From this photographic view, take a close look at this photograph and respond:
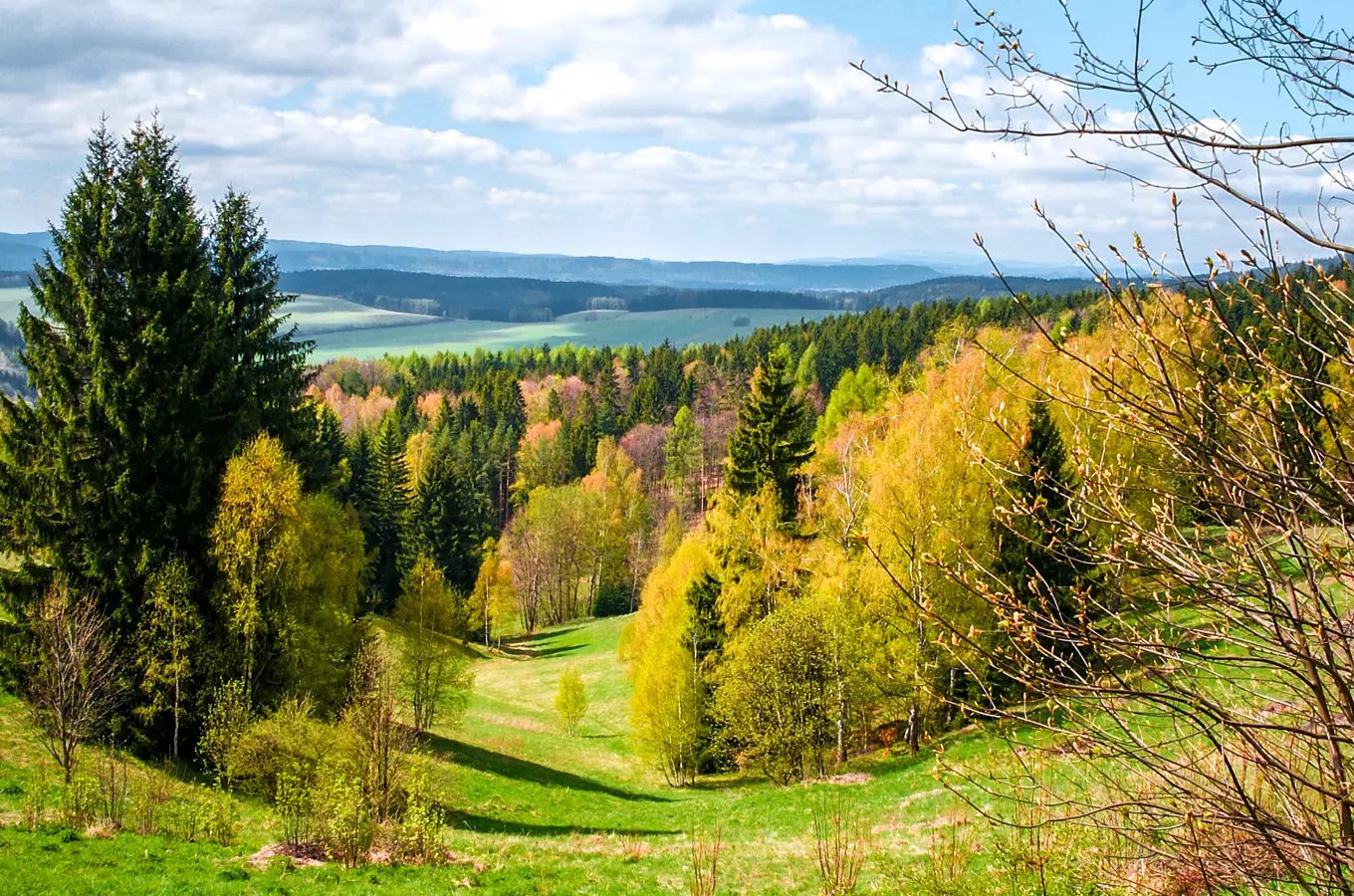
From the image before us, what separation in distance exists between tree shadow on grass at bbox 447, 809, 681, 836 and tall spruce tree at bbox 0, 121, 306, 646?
7.75m

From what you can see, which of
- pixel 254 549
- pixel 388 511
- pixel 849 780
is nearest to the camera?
pixel 254 549

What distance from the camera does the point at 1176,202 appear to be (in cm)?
345

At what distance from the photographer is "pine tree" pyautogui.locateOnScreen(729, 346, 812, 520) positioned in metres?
29.1

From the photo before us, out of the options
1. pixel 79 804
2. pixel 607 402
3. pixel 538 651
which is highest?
pixel 607 402

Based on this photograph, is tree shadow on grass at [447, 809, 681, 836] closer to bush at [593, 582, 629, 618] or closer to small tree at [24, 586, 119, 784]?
small tree at [24, 586, 119, 784]

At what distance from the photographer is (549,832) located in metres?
19.8

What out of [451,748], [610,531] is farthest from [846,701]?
[610,531]

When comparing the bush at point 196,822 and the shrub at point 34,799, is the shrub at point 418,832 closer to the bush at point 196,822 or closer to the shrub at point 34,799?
the bush at point 196,822

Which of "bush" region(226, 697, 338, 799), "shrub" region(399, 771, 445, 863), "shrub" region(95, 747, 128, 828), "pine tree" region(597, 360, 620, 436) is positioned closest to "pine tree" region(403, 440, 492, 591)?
"pine tree" region(597, 360, 620, 436)

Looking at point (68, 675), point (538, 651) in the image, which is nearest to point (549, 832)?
point (68, 675)

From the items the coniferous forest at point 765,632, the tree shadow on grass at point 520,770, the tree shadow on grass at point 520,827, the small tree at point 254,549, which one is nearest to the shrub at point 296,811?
the coniferous forest at point 765,632

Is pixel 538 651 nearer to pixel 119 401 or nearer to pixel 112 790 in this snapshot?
pixel 119 401

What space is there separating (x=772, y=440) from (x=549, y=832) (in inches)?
551

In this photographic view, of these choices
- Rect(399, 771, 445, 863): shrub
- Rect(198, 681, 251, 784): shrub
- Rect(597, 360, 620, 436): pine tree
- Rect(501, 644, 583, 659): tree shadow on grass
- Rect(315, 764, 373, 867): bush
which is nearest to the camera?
Rect(315, 764, 373, 867): bush
